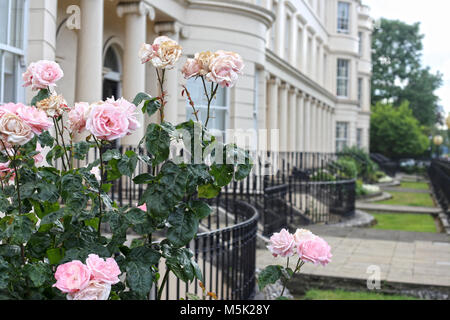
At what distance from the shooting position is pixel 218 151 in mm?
1742

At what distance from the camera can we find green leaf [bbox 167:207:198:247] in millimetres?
1743

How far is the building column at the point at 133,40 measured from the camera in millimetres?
6098

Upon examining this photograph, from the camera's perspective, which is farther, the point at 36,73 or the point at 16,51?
the point at 16,51

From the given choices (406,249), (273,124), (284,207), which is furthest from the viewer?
(273,124)

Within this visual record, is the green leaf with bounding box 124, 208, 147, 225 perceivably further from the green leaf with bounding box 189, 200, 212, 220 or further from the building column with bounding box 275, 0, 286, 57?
the building column with bounding box 275, 0, 286, 57

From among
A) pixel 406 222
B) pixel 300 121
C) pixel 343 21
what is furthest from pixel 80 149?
pixel 343 21

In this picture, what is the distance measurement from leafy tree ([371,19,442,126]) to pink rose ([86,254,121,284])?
54.2 inches

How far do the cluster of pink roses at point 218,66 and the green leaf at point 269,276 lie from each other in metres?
0.71

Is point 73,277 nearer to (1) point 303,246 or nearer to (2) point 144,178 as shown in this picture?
(2) point 144,178

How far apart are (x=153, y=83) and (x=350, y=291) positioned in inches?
135
